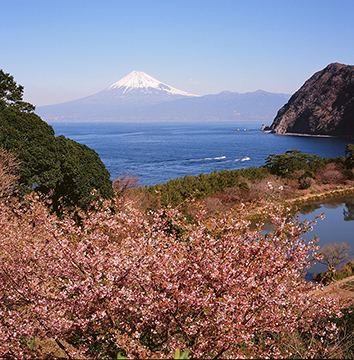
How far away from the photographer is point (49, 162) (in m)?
17.5

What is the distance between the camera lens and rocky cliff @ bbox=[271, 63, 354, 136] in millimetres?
128875

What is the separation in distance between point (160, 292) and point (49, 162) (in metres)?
13.7

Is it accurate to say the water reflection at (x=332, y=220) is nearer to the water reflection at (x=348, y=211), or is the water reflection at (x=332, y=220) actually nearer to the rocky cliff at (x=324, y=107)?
the water reflection at (x=348, y=211)

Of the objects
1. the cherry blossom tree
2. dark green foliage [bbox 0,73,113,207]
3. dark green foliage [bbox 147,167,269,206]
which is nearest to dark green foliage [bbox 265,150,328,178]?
dark green foliage [bbox 147,167,269,206]

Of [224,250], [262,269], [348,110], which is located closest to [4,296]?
[224,250]

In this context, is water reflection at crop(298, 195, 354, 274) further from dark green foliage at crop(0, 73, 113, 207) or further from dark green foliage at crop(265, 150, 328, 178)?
dark green foliage at crop(0, 73, 113, 207)

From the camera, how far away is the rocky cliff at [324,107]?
128875 mm

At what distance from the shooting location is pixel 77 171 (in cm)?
1825

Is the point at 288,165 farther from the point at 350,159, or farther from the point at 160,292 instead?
the point at 160,292

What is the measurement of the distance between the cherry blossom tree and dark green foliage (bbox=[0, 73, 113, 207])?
11.3m

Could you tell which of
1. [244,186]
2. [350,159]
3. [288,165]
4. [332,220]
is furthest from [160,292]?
[350,159]

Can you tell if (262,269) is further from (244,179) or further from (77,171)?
(244,179)

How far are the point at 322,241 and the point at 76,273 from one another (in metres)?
20.0

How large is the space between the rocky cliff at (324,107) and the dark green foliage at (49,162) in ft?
404
